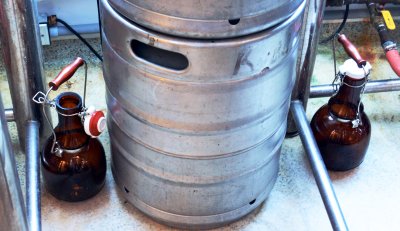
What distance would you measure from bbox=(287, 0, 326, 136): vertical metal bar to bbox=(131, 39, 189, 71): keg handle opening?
34 cm

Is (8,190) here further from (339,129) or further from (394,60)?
(394,60)

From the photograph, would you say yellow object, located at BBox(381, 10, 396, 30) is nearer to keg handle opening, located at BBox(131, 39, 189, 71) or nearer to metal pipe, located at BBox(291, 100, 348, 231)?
metal pipe, located at BBox(291, 100, 348, 231)

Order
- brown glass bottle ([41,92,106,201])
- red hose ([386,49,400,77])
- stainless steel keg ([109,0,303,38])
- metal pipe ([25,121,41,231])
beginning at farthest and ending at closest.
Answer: red hose ([386,49,400,77]) < brown glass bottle ([41,92,106,201]) < metal pipe ([25,121,41,231]) < stainless steel keg ([109,0,303,38])

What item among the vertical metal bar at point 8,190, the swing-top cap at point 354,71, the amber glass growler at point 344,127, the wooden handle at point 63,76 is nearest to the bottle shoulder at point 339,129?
the amber glass growler at point 344,127

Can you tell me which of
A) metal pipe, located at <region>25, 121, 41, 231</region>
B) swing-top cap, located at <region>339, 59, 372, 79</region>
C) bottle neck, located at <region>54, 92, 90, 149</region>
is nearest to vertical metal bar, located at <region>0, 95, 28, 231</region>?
metal pipe, located at <region>25, 121, 41, 231</region>

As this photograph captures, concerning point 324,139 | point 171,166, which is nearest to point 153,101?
point 171,166

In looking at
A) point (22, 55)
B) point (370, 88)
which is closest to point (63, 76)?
point (22, 55)

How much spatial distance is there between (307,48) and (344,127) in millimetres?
166

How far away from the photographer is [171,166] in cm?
93

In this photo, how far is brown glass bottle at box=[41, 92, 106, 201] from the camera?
3.32 feet

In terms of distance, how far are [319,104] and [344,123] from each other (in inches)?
8.6

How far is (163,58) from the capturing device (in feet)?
2.74

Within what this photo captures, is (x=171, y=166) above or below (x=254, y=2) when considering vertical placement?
below

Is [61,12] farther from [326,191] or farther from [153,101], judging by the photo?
[326,191]
